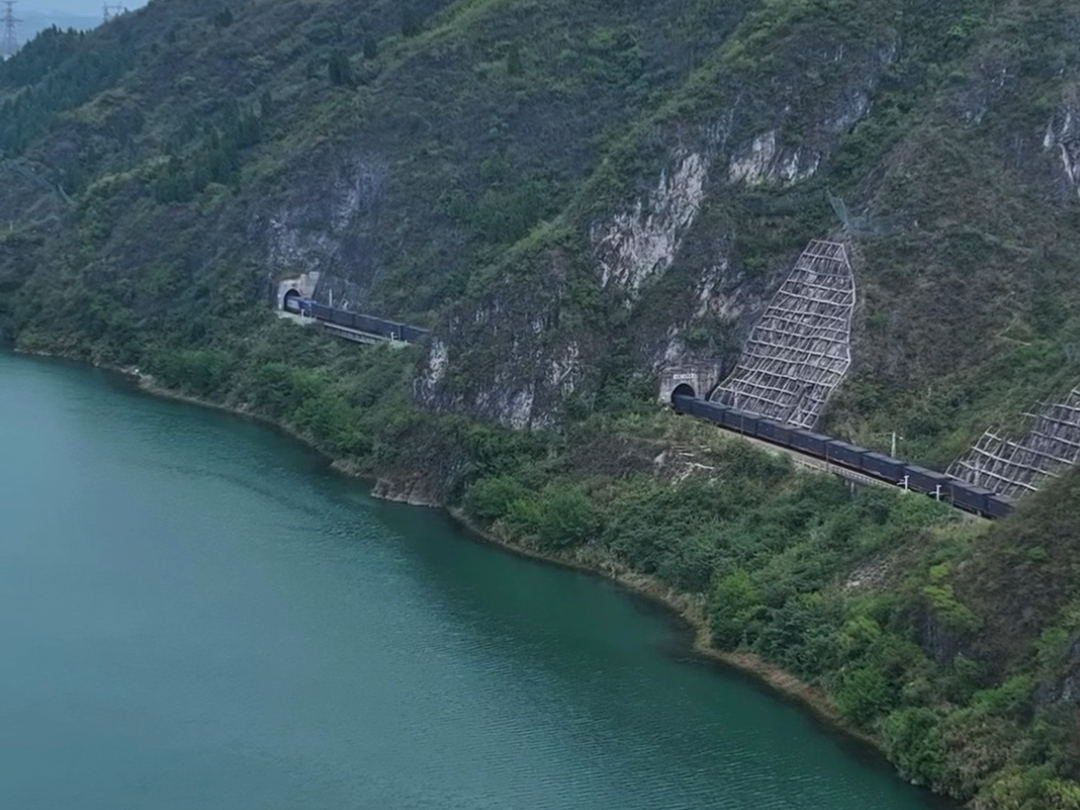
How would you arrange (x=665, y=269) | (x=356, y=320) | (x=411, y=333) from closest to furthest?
1. (x=665, y=269)
2. (x=411, y=333)
3. (x=356, y=320)

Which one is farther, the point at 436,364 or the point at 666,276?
the point at 436,364

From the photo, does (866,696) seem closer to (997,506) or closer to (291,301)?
(997,506)

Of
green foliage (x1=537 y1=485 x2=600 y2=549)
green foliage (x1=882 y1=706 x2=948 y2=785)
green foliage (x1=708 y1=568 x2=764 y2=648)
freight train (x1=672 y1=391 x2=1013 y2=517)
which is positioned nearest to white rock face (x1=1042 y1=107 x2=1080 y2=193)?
freight train (x1=672 y1=391 x2=1013 y2=517)

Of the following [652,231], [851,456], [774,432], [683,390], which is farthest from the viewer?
[652,231]

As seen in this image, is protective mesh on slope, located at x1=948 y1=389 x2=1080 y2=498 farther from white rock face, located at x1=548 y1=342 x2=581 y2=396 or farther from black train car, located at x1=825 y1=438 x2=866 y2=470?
white rock face, located at x1=548 y1=342 x2=581 y2=396

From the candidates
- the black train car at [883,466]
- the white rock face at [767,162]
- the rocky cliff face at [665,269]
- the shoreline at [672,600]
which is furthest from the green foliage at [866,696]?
the white rock face at [767,162]

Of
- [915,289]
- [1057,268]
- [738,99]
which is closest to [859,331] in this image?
[915,289]

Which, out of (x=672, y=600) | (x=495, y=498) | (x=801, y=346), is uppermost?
(x=801, y=346)

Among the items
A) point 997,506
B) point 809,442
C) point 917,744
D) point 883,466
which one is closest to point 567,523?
point 809,442
